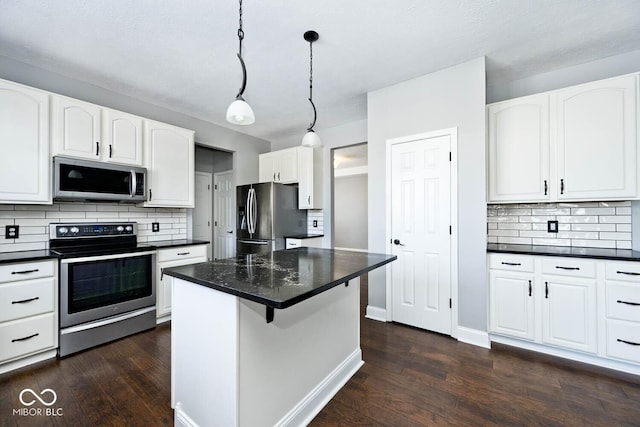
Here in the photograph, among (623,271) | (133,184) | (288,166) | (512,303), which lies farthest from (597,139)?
(133,184)

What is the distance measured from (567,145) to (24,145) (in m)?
4.81

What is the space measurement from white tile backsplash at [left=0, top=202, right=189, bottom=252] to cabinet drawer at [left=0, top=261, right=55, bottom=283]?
20.5 inches

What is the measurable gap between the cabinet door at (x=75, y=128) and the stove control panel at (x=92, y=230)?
0.71 m

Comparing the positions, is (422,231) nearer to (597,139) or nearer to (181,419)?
(597,139)

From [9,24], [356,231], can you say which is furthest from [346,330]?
[356,231]

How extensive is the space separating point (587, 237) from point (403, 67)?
96.5 inches

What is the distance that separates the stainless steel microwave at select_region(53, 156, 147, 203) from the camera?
244cm

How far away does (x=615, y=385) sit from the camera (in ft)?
6.26

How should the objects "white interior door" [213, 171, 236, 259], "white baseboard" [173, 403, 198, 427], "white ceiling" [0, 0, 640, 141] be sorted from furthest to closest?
"white interior door" [213, 171, 236, 259] < "white ceiling" [0, 0, 640, 141] < "white baseboard" [173, 403, 198, 427]

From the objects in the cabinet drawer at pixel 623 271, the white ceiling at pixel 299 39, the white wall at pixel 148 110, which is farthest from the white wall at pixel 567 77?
the white wall at pixel 148 110

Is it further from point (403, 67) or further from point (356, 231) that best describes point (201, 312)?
point (356, 231)

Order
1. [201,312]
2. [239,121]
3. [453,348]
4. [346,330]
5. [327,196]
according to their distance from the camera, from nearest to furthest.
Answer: [201,312] < [239,121] < [346,330] < [453,348] < [327,196]

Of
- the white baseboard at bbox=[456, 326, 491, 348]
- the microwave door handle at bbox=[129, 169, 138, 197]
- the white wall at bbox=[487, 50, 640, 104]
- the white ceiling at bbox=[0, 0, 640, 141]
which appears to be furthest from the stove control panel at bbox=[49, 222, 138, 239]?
the white wall at bbox=[487, 50, 640, 104]

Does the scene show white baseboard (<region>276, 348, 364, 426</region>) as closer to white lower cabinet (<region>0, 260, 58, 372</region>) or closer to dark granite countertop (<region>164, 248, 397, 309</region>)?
dark granite countertop (<region>164, 248, 397, 309</region>)
